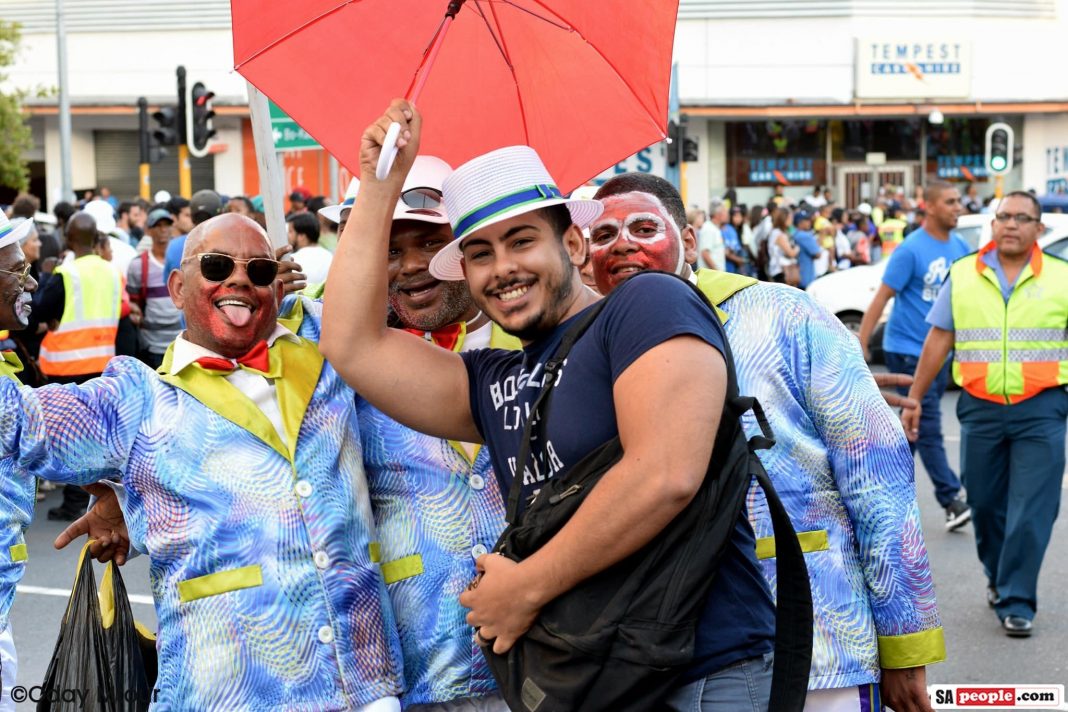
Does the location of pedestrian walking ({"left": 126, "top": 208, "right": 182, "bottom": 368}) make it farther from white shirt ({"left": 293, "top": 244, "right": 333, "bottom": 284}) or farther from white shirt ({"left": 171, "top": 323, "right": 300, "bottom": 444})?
white shirt ({"left": 171, "top": 323, "right": 300, "bottom": 444})

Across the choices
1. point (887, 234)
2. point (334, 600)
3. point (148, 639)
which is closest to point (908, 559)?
point (334, 600)

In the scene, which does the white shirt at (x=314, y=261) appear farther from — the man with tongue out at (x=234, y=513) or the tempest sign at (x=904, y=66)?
the tempest sign at (x=904, y=66)

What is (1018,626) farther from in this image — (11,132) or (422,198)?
(11,132)

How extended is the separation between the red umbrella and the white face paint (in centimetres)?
24

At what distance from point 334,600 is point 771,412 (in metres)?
1.18

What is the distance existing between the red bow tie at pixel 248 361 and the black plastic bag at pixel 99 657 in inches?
27.2

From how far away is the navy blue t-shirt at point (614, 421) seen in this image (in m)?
2.58

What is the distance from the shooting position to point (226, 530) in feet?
10.6

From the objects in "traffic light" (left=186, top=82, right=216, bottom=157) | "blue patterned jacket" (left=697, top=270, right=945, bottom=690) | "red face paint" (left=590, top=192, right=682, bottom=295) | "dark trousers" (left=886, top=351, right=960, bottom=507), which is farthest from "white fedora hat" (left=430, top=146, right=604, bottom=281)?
"traffic light" (left=186, top=82, right=216, bottom=157)

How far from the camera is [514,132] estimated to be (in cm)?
391

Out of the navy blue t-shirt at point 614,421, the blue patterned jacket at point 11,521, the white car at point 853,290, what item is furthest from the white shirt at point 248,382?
the white car at point 853,290

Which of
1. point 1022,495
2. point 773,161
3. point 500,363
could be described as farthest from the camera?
point 773,161

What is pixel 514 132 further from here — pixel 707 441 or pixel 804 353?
pixel 707 441

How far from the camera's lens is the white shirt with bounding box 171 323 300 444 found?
11.1 ft
